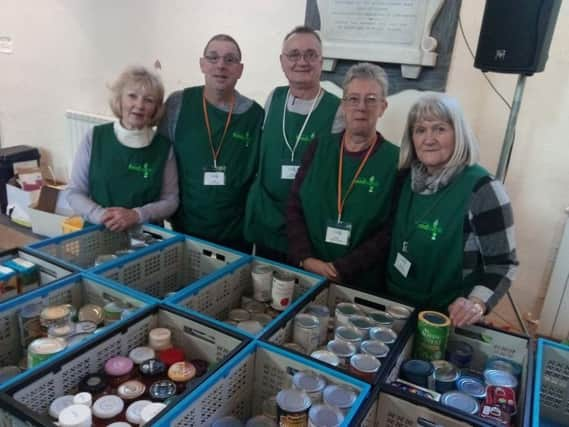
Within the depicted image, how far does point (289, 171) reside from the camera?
2.02m

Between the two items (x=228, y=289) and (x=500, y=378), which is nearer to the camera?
(x=500, y=378)

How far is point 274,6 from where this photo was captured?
125 inches

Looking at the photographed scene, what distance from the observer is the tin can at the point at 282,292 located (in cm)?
148

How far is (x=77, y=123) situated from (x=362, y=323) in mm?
3957

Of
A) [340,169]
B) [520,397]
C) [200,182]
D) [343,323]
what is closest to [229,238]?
[200,182]

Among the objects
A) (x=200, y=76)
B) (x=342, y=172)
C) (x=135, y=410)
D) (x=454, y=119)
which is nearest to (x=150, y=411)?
(x=135, y=410)

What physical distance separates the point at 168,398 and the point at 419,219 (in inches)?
38.6

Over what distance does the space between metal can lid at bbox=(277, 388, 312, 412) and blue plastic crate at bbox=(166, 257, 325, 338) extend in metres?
0.34

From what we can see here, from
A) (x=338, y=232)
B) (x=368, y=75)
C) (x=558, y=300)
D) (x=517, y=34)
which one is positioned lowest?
(x=558, y=300)

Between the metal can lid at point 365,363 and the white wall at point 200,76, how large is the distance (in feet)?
6.87

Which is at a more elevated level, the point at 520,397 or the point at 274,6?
the point at 274,6

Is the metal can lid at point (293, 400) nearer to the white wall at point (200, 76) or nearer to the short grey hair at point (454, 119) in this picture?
the short grey hair at point (454, 119)

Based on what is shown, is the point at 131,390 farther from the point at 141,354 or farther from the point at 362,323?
the point at 362,323

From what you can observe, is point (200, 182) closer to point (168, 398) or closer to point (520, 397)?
point (168, 398)
